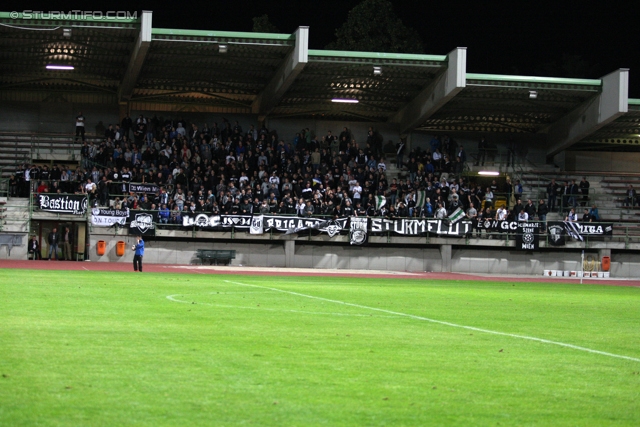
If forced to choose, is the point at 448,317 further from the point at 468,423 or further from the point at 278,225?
the point at 278,225

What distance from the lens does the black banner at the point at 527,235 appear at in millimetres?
45219

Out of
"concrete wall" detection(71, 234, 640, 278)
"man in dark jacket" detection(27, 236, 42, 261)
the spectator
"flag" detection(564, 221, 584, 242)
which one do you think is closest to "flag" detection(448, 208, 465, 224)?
"concrete wall" detection(71, 234, 640, 278)

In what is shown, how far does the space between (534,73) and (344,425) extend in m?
85.1

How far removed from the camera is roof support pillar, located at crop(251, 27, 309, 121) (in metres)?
43.1

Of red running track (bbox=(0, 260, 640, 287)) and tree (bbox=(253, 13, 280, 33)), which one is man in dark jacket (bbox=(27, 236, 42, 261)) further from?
tree (bbox=(253, 13, 280, 33))

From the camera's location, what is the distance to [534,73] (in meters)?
87.6

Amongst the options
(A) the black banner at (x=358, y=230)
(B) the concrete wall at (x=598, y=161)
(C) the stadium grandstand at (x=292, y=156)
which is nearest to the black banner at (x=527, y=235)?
(C) the stadium grandstand at (x=292, y=156)

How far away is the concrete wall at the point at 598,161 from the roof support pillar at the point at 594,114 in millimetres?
2006

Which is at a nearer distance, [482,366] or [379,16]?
[482,366]

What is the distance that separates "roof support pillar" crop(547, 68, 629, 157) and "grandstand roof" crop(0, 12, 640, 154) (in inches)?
2.7

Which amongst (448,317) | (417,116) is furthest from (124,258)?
(448,317)

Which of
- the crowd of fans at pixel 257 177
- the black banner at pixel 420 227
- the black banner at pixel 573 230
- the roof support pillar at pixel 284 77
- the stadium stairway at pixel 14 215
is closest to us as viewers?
the stadium stairway at pixel 14 215

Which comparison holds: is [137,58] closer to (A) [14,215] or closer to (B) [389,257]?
(A) [14,215]

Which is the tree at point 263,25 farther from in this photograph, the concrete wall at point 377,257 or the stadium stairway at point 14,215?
the stadium stairway at point 14,215
